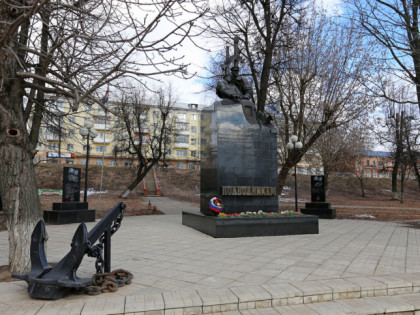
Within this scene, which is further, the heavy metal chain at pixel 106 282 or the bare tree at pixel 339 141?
the bare tree at pixel 339 141

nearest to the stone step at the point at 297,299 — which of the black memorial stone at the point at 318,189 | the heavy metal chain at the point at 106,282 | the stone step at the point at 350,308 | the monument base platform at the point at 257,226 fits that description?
the stone step at the point at 350,308

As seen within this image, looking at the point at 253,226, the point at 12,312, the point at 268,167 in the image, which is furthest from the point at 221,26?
the point at 12,312

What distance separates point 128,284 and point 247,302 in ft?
5.57

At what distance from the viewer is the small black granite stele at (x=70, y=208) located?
40.2ft

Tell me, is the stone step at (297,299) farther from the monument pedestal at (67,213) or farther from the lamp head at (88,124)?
the lamp head at (88,124)

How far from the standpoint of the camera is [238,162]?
33.4 ft

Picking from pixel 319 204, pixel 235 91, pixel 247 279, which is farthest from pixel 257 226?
pixel 319 204

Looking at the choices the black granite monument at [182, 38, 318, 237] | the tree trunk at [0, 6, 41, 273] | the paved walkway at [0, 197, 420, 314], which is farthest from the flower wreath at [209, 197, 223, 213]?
the tree trunk at [0, 6, 41, 273]

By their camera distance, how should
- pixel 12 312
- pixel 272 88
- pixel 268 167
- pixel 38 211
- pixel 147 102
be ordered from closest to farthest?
pixel 12 312, pixel 38 211, pixel 268 167, pixel 272 88, pixel 147 102

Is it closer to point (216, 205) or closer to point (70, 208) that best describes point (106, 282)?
point (216, 205)

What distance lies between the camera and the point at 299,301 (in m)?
3.84

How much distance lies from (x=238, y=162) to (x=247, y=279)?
5.94 metres

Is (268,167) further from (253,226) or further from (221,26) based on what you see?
(221,26)

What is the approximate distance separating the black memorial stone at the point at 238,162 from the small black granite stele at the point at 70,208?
567cm
